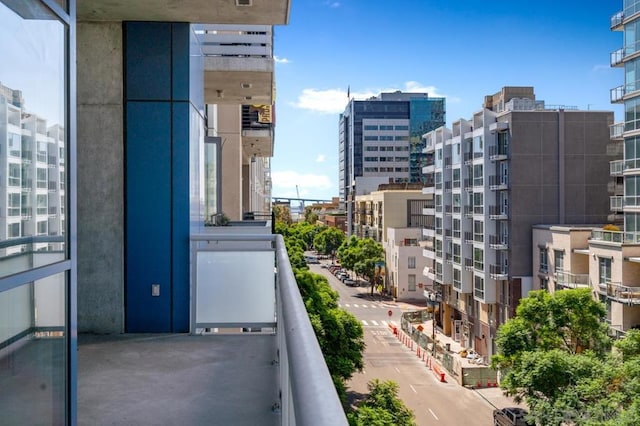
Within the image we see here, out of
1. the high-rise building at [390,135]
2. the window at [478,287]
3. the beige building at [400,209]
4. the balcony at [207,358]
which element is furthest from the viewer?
the high-rise building at [390,135]

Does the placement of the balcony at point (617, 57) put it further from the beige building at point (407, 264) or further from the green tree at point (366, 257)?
the green tree at point (366, 257)

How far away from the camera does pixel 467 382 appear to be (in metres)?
31.5

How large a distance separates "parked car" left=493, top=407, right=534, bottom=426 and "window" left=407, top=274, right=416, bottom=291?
105 feet

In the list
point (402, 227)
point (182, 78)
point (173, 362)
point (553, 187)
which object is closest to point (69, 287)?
point (173, 362)

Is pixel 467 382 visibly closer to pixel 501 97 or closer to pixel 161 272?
pixel 501 97

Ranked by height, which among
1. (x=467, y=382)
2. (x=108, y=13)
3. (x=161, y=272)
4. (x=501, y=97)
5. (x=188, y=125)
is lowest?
(x=467, y=382)

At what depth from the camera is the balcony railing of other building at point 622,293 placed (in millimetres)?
25005

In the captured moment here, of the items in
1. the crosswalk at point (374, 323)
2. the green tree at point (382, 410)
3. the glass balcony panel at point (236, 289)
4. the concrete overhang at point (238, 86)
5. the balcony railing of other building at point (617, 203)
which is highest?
the concrete overhang at point (238, 86)

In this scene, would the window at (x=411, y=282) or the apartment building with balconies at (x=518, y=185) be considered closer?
the apartment building with balconies at (x=518, y=185)

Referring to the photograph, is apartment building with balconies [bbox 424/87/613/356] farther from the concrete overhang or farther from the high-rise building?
the high-rise building

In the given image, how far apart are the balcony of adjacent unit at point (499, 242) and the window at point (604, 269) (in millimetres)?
7176

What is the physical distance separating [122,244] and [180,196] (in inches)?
35.9

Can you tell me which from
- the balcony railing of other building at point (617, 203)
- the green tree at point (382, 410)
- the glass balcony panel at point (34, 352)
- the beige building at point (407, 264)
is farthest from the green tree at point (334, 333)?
the beige building at point (407, 264)

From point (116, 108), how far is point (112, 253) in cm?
178
